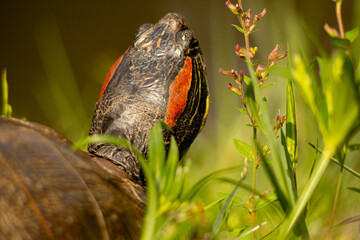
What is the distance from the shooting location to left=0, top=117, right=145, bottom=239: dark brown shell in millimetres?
320

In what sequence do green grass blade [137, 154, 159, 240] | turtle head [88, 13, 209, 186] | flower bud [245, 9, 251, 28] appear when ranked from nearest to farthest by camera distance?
green grass blade [137, 154, 159, 240]
flower bud [245, 9, 251, 28]
turtle head [88, 13, 209, 186]

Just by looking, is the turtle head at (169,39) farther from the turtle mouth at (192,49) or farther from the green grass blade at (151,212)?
the green grass blade at (151,212)

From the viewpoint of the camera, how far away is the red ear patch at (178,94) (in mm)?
549

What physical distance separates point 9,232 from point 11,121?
0.13 metres

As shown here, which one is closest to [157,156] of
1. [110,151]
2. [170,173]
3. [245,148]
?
[170,173]

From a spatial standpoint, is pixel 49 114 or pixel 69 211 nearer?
pixel 69 211

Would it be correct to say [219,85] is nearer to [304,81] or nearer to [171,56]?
[171,56]

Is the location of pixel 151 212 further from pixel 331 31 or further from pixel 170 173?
pixel 331 31

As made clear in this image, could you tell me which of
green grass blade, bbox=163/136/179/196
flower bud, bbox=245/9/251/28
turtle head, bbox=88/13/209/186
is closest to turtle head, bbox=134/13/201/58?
turtle head, bbox=88/13/209/186

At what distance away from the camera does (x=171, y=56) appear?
0.58 m

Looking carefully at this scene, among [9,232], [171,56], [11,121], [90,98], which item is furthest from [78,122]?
[9,232]

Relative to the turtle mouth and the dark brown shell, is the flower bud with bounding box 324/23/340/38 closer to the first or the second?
the dark brown shell

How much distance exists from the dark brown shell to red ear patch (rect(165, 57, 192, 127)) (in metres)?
0.16

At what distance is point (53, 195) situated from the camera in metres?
0.34
